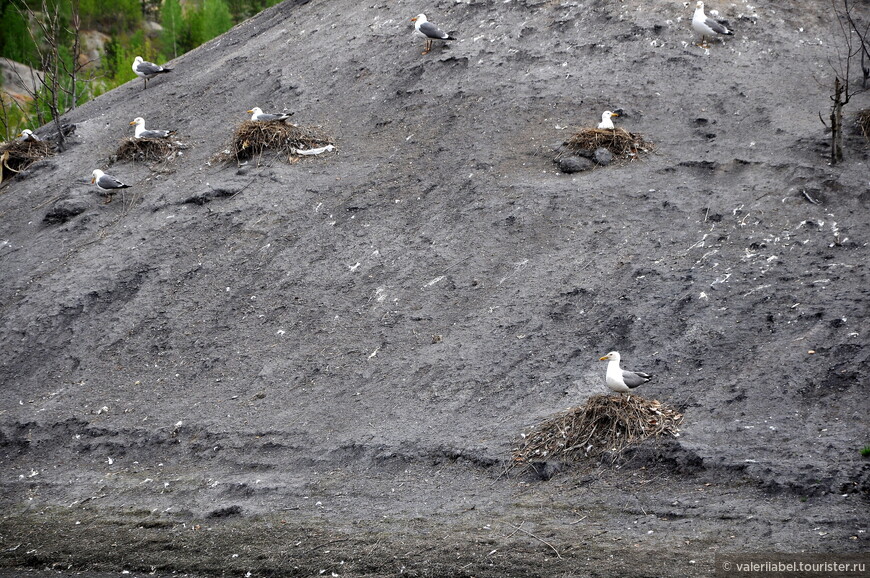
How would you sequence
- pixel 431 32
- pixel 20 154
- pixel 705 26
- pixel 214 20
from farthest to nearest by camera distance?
pixel 214 20 < pixel 20 154 < pixel 431 32 < pixel 705 26

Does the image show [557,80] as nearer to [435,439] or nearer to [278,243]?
[278,243]

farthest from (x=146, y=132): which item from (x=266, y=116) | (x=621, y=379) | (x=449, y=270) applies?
(x=621, y=379)

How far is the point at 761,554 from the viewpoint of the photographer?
5.63 meters

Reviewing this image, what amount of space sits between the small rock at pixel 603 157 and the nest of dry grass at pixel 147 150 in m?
7.36

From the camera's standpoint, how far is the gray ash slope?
7973 millimetres

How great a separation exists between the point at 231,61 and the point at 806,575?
14759mm

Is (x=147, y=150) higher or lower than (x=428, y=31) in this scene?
lower

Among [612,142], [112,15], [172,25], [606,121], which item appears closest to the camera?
[612,142]

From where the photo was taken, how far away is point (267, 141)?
1320cm

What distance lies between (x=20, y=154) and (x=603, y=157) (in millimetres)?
11169

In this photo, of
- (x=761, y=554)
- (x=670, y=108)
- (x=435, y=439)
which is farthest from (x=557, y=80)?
(x=761, y=554)

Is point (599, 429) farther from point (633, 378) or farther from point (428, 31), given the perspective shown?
point (428, 31)

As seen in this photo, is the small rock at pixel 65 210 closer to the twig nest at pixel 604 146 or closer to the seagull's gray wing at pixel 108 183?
the seagull's gray wing at pixel 108 183

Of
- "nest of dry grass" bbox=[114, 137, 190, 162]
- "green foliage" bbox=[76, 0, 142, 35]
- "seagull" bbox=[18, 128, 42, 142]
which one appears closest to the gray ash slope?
"nest of dry grass" bbox=[114, 137, 190, 162]
